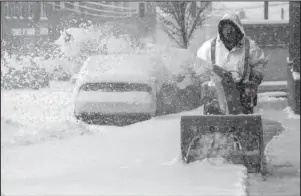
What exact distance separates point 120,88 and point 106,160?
3.11 metres

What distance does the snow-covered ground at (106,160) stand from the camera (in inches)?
193

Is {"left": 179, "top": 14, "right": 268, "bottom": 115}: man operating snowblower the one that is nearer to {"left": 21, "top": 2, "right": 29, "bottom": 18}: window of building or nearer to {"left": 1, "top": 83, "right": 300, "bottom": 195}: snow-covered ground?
{"left": 1, "top": 83, "right": 300, "bottom": 195}: snow-covered ground

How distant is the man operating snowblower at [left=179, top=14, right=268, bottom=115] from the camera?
5527mm

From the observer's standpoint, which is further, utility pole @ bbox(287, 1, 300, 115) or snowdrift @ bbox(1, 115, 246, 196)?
utility pole @ bbox(287, 1, 300, 115)

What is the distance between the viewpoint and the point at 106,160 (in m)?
6.79

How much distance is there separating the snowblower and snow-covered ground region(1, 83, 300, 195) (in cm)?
13

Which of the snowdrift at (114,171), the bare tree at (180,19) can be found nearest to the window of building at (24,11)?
the snowdrift at (114,171)

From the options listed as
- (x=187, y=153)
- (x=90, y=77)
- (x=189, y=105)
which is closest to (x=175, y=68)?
(x=189, y=105)

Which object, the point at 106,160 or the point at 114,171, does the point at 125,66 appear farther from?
the point at 114,171

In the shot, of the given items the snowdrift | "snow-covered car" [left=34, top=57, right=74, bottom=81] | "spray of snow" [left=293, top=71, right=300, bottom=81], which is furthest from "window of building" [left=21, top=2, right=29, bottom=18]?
"spray of snow" [left=293, top=71, right=300, bottom=81]

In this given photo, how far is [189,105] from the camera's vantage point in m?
11.6

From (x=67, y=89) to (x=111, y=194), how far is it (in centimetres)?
774

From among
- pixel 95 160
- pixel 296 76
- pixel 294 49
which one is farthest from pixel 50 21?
pixel 294 49

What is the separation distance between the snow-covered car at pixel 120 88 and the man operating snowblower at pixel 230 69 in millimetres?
4036
